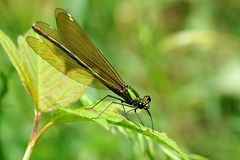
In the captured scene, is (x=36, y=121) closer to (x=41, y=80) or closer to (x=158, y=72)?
(x=41, y=80)

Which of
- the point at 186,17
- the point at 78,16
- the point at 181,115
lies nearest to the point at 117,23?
the point at 186,17

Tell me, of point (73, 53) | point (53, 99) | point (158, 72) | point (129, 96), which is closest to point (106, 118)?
point (53, 99)

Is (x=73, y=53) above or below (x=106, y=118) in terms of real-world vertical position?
above

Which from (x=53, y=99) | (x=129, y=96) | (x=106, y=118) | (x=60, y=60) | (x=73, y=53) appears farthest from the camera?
(x=129, y=96)

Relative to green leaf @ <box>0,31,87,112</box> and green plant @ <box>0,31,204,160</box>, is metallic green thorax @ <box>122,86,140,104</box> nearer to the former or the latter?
green plant @ <box>0,31,204,160</box>

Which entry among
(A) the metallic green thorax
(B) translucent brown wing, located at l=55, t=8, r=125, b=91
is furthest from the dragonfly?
(A) the metallic green thorax

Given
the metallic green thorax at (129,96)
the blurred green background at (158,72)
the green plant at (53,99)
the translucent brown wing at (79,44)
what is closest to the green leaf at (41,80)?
the green plant at (53,99)

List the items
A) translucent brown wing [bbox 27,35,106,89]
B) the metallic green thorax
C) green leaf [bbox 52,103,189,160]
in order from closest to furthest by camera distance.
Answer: green leaf [bbox 52,103,189,160] → translucent brown wing [bbox 27,35,106,89] → the metallic green thorax
